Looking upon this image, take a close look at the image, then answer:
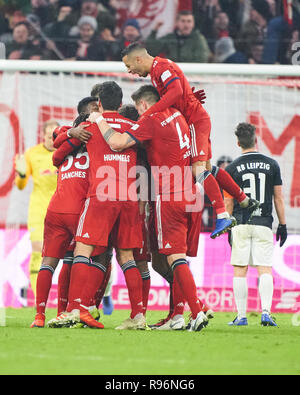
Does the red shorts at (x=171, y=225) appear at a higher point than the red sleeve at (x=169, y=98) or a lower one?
lower

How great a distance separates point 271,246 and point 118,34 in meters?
Answer: 6.75

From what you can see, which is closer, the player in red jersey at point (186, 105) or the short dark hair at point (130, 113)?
the player in red jersey at point (186, 105)

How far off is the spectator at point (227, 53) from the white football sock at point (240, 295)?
599cm

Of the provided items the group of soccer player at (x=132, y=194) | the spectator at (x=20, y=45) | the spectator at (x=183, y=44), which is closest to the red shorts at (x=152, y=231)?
the group of soccer player at (x=132, y=194)

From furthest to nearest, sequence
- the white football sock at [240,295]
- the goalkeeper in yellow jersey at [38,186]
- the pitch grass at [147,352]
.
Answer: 1. the goalkeeper in yellow jersey at [38,186]
2. the white football sock at [240,295]
3. the pitch grass at [147,352]

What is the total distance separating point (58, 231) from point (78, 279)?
0.54 metres

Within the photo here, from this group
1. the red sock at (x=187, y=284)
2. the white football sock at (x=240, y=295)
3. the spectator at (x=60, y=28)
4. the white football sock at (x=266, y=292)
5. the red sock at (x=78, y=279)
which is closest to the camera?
the red sock at (x=187, y=284)

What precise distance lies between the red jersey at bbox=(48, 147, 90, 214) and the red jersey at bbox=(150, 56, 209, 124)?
0.79 m

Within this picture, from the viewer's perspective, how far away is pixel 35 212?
8.77 m

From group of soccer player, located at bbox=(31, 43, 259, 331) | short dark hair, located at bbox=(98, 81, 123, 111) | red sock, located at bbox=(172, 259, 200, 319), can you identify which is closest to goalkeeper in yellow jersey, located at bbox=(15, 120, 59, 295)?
group of soccer player, located at bbox=(31, 43, 259, 331)

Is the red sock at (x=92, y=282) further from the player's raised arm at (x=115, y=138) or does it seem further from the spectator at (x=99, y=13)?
the spectator at (x=99, y=13)

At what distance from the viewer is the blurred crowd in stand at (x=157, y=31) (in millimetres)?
12664

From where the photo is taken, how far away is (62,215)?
21.1 feet

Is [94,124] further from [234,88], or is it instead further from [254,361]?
[234,88]
